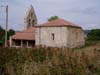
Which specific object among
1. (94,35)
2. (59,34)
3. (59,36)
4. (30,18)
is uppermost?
(30,18)

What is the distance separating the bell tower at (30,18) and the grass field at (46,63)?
41.7 meters

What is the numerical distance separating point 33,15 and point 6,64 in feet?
152

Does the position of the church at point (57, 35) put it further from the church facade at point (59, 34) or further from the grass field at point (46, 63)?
the grass field at point (46, 63)

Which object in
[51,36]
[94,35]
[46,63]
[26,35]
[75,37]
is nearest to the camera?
[46,63]

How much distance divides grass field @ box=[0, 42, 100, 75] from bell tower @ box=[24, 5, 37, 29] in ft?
137

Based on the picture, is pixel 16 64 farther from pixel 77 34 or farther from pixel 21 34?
pixel 21 34

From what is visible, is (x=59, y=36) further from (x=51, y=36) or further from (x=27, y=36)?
(x=27, y=36)

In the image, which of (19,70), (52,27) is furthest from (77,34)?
(19,70)

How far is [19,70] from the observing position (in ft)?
33.4

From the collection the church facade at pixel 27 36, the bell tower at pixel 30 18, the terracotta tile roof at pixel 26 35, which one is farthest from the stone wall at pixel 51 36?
the bell tower at pixel 30 18

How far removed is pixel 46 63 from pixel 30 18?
151 ft

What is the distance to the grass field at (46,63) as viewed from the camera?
397 inches

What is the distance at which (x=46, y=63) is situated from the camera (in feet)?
35.4

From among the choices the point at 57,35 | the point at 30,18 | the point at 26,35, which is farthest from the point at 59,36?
the point at 30,18
